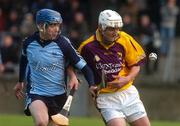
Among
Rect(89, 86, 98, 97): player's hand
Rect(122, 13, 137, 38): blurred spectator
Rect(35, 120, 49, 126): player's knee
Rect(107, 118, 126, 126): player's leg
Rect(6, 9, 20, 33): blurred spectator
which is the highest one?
Rect(89, 86, 98, 97): player's hand

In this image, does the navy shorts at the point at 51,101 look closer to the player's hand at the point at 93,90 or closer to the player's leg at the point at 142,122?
the player's hand at the point at 93,90

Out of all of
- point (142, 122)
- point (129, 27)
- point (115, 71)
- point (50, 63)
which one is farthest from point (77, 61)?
point (129, 27)

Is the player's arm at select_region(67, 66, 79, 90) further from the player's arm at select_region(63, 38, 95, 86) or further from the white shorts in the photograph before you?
the white shorts

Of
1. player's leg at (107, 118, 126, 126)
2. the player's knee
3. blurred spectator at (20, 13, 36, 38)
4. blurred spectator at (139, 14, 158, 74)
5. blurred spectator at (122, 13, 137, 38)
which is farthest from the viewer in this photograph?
blurred spectator at (20, 13, 36, 38)

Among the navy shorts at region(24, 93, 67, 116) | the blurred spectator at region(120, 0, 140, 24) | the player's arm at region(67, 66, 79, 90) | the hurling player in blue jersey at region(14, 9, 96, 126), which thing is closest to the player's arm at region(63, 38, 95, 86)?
the hurling player in blue jersey at region(14, 9, 96, 126)

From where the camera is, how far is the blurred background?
21344 mm

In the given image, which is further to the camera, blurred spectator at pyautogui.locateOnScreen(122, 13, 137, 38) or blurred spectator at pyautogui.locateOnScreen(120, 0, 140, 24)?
blurred spectator at pyautogui.locateOnScreen(120, 0, 140, 24)

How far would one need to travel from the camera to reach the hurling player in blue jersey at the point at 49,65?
1117 cm

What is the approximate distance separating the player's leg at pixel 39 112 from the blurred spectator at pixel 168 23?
10.7 m

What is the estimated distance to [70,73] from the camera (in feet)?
37.3

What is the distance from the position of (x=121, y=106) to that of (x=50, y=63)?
108cm

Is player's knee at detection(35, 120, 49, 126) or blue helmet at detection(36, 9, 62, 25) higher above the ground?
blue helmet at detection(36, 9, 62, 25)

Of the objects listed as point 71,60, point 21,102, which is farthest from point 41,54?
point 21,102

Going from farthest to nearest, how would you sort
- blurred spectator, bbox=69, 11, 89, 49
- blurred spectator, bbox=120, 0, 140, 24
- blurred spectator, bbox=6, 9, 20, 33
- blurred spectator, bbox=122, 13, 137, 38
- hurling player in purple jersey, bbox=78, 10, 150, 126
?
blurred spectator, bbox=120, 0, 140, 24
blurred spectator, bbox=6, 9, 20, 33
blurred spectator, bbox=69, 11, 89, 49
blurred spectator, bbox=122, 13, 137, 38
hurling player in purple jersey, bbox=78, 10, 150, 126
